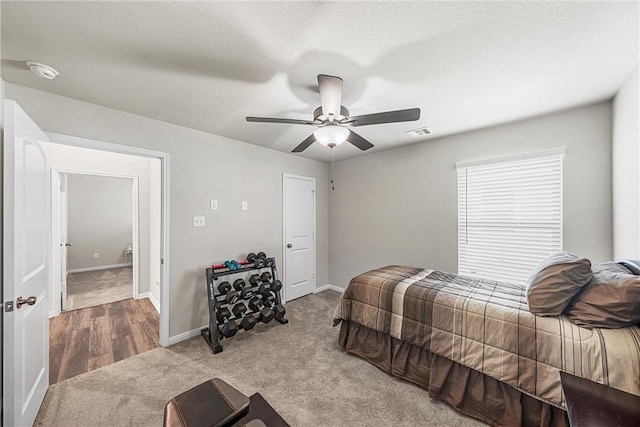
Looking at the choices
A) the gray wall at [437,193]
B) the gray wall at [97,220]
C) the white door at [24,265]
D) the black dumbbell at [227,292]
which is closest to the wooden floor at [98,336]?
the white door at [24,265]

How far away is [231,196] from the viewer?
332 cm

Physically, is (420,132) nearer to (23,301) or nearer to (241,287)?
(241,287)

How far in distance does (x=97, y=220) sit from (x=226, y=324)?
6014 millimetres

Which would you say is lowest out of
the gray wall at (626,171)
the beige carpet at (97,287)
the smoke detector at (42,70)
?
the beige carpet at (97,287)

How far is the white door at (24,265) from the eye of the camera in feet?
4.44

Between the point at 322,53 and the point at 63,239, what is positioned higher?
the point at 322,53

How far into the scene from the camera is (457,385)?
182cm

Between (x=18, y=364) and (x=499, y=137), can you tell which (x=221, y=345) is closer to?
(x=18, y=364)

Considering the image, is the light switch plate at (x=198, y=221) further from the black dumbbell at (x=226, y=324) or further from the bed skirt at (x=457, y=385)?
the bed skirt at (x=457, y=385)

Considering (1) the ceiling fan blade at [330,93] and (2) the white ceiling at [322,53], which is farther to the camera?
(1) the ceiling fan blade at [330,93]

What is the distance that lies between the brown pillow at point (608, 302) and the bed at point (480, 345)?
0.17ft

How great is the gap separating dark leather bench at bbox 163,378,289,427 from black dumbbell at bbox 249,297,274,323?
196 cm

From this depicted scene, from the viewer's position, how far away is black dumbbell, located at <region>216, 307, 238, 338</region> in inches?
104

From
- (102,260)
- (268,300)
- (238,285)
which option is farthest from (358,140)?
(102,260)
